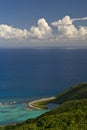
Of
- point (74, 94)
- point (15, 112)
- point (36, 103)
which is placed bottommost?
point (36, 103)

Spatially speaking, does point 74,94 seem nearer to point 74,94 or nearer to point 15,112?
point 74,94

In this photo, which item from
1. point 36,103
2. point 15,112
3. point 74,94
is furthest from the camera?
point 74,94

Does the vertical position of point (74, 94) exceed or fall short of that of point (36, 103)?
it exceeds it

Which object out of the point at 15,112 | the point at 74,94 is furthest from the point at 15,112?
the point at 74,94

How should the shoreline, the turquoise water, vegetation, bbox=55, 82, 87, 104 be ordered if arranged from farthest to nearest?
1. vegetation, bbox=55, 82, 87, 104
2. the shoreline
3. the turquoise water

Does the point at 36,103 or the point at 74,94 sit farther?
the point at 74,94

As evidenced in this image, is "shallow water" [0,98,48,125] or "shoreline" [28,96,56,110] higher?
"shallow water" [0,98,48,125]

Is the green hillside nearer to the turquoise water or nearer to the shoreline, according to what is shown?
the shoreline

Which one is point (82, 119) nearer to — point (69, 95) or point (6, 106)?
point (6, 106)

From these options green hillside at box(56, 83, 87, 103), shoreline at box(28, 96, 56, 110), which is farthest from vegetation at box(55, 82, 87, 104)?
shoreline at box(28, 96, 56, 110)

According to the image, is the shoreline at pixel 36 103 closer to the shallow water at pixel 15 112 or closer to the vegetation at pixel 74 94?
the shallow water at pixel 15 112
